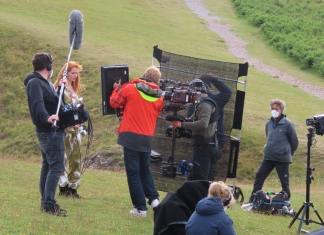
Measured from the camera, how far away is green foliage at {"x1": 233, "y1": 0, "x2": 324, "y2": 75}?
38.0 meters

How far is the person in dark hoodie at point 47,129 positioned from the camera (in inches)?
356

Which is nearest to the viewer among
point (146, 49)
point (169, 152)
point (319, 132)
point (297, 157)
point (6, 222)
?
point (6, 222)

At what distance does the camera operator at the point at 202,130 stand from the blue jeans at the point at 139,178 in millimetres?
1039

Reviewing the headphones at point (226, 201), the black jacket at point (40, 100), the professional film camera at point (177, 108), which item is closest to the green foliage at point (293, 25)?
the professional film camera at point (177, 108)

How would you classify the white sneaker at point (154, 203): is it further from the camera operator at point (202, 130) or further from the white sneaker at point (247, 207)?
the white sneaker at point (247, 207)

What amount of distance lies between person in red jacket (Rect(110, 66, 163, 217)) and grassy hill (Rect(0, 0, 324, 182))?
920 cm

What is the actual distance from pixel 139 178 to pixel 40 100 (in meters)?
2.02

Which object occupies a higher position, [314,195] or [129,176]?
[129,176]

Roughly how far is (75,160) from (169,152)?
2.37m

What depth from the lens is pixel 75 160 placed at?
1084cm

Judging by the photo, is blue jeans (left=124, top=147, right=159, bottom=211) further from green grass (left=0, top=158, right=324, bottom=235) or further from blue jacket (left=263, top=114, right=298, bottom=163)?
blue jacket (left=263, top=114, right=298, bottom=163)

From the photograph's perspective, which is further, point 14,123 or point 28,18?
point 28,18

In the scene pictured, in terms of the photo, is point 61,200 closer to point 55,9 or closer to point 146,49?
point 146,49

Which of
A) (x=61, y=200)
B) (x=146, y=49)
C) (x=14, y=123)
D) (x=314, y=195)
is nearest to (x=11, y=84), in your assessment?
(x=14, y=123)
